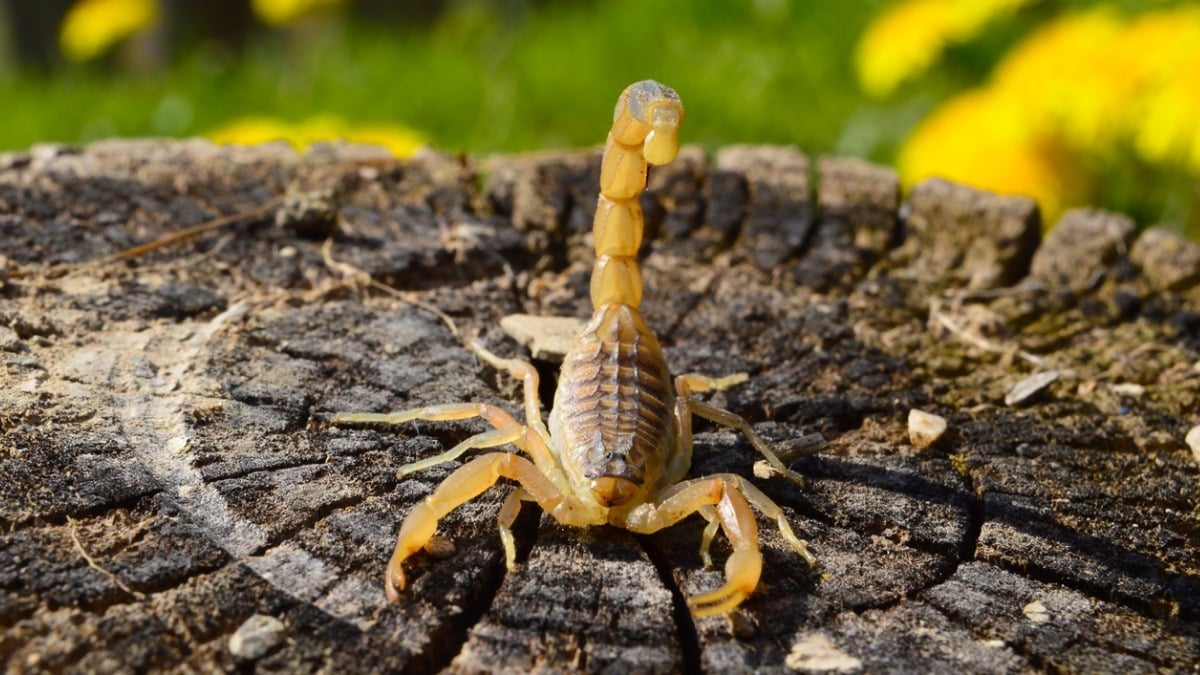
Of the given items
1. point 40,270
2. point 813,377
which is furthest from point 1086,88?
point 40,270

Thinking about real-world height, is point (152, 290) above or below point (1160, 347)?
above

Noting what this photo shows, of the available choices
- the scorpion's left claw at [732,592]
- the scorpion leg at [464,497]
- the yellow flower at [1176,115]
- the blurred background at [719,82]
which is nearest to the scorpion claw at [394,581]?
the scorpion leg at [464,497]

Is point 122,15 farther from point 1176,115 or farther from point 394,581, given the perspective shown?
point 394,581

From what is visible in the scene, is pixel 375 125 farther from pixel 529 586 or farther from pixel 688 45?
pixel 529 586

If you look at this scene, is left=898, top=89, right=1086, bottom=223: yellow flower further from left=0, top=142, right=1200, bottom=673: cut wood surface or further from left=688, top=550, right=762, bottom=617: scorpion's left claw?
left=688, top=550, right=762, bottom=617: scorpion's left claw

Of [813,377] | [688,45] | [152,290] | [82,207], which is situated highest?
[688,45]

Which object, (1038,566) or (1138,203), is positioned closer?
(1038,566)

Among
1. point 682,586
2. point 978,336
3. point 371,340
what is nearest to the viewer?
point 682,586


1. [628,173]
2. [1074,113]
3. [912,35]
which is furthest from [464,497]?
[912,35]
